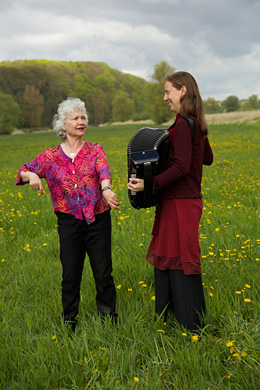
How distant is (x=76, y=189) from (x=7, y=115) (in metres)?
78.2

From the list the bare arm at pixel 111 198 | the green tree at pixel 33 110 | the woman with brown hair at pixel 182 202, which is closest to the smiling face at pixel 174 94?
the woman with brown hair at pixel 182 202

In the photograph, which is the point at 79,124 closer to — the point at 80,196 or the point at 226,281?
the point at 80,196

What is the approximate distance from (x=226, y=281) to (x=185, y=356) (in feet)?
3.92

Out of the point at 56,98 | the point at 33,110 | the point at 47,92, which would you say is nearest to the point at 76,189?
the point at 33,110

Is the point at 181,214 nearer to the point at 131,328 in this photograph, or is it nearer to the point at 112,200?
the point at 112,200

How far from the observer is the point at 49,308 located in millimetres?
3377

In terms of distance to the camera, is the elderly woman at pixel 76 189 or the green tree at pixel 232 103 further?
the green tree at pixel 232 103

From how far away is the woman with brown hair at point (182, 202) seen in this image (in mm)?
2480

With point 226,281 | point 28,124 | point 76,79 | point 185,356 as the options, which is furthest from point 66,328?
point 76,79

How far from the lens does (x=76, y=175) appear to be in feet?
9.46

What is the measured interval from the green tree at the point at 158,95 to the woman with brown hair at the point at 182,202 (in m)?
62.2

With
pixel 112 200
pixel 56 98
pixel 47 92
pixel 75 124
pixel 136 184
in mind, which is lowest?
pixel 112 200

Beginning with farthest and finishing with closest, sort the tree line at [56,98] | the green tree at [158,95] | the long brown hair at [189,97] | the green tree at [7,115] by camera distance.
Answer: the green tree at [7,115] < the tree line at [56,98] < the green tree at [158,95] < the long brown hair at [189,97]

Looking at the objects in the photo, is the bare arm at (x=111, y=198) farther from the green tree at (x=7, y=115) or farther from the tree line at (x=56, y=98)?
the green tree at (x=7, y=115)
